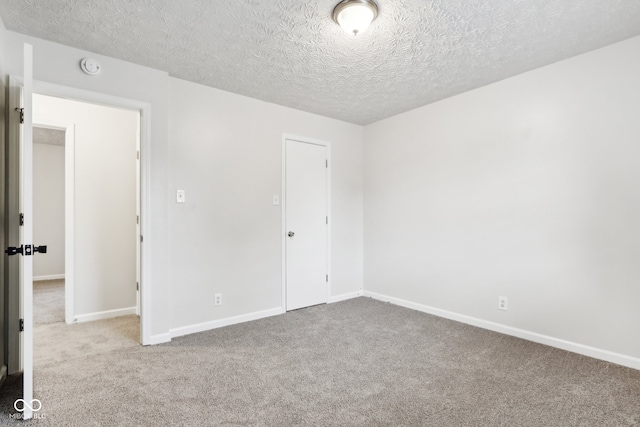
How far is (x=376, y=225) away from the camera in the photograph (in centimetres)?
449

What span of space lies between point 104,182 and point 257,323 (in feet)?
7.95

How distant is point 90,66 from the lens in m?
2.57

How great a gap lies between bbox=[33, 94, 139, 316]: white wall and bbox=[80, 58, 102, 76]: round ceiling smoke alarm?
1.29 meters

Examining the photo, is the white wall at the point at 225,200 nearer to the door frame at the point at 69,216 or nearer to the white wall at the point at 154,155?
the white wall at the point at 154,155

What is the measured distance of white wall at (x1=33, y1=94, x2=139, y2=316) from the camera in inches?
141

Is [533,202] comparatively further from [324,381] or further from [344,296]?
[344,296]

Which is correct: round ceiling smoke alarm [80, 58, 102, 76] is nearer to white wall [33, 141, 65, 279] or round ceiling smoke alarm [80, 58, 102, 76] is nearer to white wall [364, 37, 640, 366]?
white wall [364, 37, 640, 366]

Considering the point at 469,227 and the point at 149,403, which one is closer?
the point at 149,403

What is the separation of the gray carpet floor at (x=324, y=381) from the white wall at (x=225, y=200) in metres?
0.44

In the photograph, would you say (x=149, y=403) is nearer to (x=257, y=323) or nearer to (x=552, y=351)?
(x=257, y=323)

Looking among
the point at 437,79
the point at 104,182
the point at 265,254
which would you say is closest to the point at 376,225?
the point at 265,254

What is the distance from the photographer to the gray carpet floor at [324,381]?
72.7 inches

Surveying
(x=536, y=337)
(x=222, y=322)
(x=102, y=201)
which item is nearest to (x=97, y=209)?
(x=102, y=201)

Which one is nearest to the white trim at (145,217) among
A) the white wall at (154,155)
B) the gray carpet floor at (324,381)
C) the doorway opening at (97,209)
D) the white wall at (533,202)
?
the white wall at (154,155)
